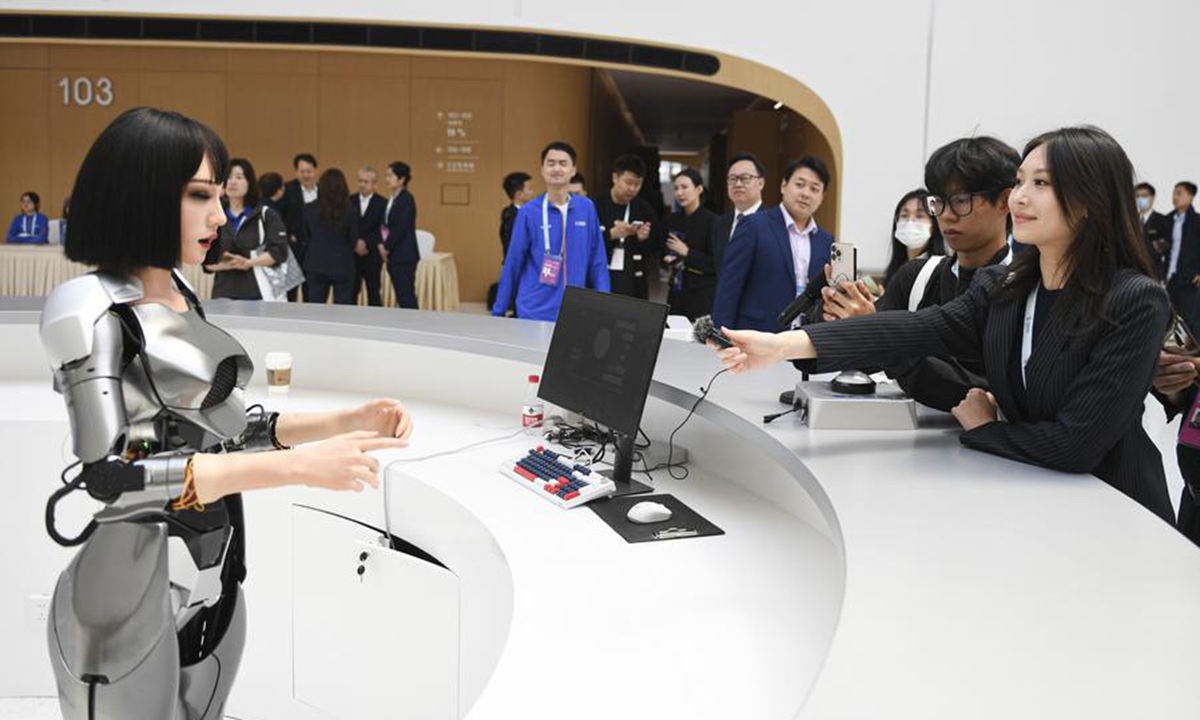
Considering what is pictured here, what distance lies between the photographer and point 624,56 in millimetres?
8555

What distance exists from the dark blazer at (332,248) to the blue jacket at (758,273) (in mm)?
3734

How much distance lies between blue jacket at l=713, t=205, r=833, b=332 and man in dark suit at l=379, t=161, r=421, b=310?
422 cm

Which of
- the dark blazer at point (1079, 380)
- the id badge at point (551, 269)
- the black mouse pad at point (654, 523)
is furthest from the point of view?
the id badge at point (551, 269)

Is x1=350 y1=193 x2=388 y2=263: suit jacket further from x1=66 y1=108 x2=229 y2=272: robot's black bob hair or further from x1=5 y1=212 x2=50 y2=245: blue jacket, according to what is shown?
x1=66 y1=108 x2=229 y2=272: robot's black bob hair

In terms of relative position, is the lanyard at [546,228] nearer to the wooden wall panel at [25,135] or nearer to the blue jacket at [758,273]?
the blue jacket at [758,273]

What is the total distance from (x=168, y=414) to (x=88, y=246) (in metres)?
0.26

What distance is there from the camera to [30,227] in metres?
10.1

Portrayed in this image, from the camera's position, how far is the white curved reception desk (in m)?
1.09

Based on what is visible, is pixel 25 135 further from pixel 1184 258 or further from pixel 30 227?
pixel 1184 258

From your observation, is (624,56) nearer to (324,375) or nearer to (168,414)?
(324,375)

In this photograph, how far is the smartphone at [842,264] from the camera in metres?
2.28

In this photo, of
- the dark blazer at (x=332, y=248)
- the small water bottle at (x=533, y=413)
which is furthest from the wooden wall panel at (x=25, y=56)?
the small water bottle at (x=533, y=413)

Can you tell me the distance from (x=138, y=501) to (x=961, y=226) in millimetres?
1784

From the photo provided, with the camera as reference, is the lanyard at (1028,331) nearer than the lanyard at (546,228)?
Yes
